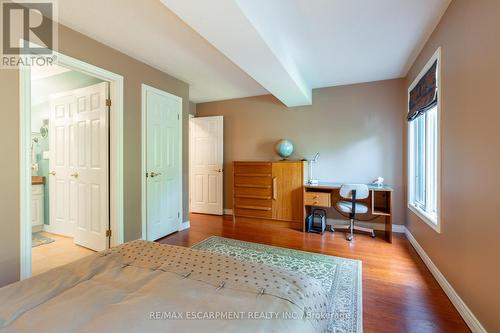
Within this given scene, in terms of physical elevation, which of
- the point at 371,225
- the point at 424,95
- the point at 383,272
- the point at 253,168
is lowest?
the point at 383,272

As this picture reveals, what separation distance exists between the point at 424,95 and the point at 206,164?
3841 mm

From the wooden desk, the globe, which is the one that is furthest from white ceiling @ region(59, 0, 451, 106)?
the wooden desk

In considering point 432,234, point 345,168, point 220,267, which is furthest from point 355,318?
point 345,168

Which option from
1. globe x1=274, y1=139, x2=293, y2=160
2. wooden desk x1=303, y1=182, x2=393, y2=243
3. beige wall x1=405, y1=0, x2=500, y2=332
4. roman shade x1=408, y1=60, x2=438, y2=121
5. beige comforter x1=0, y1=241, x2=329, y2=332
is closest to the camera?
beige comforter x1=0, y1=241, x2=329, y2=332

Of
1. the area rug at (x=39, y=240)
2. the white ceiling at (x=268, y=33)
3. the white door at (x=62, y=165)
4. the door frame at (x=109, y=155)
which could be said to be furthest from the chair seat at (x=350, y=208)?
the area rug at (x=39, y=240)

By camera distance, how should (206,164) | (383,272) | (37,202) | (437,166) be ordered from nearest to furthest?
(437,166), (383,272), (37,202), (206,164)

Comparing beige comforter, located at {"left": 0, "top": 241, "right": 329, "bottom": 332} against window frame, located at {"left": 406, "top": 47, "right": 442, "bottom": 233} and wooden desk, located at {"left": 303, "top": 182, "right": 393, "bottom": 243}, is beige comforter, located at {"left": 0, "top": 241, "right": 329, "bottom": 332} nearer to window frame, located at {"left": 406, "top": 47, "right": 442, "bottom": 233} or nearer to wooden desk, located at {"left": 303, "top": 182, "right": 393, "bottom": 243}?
window frame, located at {"left": 406, "top": 47, "right": 442, "bottom": 233}

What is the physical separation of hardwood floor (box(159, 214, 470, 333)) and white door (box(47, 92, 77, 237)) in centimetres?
148

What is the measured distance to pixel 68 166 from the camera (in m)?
3.23

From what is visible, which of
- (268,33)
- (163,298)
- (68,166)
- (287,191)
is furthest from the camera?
(287,191)

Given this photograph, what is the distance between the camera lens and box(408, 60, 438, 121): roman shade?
2314mm

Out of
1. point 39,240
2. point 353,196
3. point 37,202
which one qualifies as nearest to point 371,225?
point 353,196

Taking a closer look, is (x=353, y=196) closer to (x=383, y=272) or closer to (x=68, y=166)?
(x=383, y=272)

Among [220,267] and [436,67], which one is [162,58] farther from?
[436,67]
